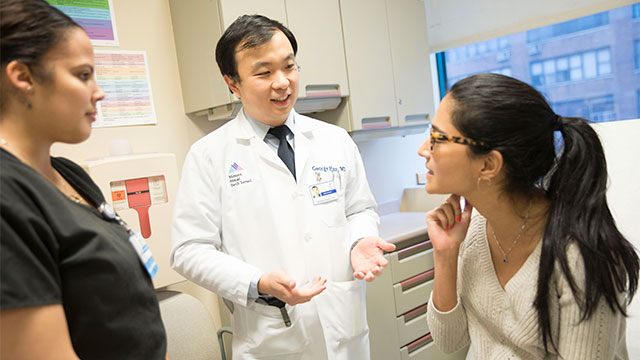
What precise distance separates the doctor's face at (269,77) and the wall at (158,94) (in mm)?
861

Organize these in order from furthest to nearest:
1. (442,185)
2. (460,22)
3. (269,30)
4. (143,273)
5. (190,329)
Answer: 1. (460,22)
2. (190,329)
3. (269,30)
4. (442,185)
5. (143,273)

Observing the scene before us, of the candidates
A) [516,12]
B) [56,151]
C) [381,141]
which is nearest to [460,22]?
[516,12]

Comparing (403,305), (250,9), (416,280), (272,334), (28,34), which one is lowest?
(403,305)

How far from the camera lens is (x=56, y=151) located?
183 centimetres

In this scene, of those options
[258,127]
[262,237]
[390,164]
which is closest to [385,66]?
[390,164]

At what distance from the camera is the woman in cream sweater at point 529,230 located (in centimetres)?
97

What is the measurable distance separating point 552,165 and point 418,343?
1692mm

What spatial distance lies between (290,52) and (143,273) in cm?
87

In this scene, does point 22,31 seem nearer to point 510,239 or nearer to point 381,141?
point 510,239

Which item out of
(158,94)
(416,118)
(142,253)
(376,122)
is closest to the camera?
(142,253)

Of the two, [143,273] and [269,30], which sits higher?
[269,30]

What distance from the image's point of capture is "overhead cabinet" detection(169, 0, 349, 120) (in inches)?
75.4

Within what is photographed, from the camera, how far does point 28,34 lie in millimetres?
677

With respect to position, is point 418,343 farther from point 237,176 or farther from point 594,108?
point 594,108
